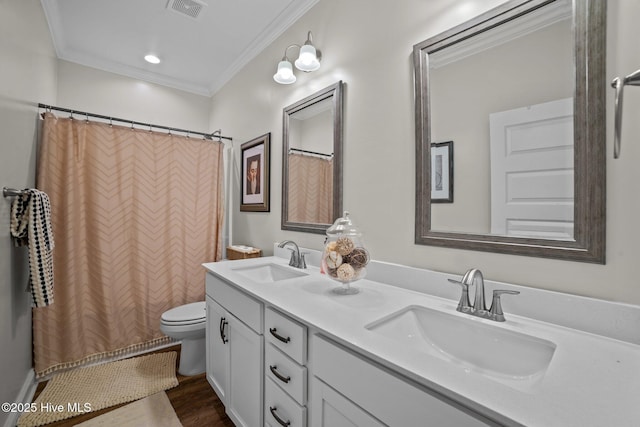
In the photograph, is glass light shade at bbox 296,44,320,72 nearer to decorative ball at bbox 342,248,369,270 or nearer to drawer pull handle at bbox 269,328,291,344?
decorative ball at bbox 342,248,369,270

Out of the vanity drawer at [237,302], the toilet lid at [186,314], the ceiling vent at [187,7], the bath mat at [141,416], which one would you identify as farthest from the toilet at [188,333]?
the ceiling vent at [187,7]

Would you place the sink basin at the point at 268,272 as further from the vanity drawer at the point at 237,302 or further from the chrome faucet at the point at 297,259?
the vanity drawer at the point at 237,302

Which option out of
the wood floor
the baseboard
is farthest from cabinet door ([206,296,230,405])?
the baseboard

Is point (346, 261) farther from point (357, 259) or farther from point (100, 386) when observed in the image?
point (100, 386)

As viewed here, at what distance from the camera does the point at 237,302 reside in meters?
1.32

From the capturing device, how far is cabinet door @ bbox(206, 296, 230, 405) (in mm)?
1445

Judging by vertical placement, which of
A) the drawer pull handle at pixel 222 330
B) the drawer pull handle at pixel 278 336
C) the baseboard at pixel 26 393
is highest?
the drawer pull handle at pixel 278 336

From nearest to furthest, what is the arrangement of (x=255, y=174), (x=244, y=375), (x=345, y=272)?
(x=345, y=272), (x=244, y=375), (x=255, y=174)

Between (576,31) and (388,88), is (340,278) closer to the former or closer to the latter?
(388,88)

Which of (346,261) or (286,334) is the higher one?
(346,261)

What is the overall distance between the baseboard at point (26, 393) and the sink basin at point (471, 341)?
199 cm

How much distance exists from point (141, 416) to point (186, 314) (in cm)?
61

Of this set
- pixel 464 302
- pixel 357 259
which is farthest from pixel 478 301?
pixel 357 259

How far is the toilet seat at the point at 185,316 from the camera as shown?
192cm
